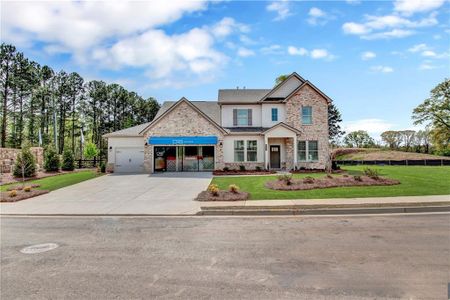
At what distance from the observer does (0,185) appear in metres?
18.8

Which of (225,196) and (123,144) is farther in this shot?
(123,144)

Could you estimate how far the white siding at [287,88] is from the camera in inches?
1019

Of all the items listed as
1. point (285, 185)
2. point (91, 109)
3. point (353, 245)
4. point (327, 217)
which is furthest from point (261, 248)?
point (91, 109)

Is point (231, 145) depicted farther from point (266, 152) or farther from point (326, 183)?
point (326, 183)

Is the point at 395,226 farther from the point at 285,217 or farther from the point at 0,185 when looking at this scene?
the point at 0,185

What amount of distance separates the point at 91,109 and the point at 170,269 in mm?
51424

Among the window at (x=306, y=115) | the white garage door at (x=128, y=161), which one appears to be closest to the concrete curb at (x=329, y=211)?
the window at (x=306, y=115)

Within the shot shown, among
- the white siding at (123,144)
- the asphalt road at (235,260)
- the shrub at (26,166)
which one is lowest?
the asphalt road at (235,260)

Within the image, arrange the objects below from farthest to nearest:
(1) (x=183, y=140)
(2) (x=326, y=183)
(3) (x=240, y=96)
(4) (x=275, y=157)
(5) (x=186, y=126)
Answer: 1. (3) (x=240, y=96)
2. (4) (x=275, y=157)
3. (5) (x=186, y=126)
4. (1) (x=183, y=140)
5. (2) (x=326, y=183)

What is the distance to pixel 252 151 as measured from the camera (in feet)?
80.1

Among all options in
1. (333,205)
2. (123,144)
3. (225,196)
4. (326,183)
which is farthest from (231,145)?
(333,205)

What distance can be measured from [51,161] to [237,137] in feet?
57.9

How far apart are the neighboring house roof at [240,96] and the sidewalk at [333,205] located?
1644 cm

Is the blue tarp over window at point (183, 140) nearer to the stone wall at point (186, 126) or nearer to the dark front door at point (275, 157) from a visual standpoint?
the stone wall at point (186, 126)
